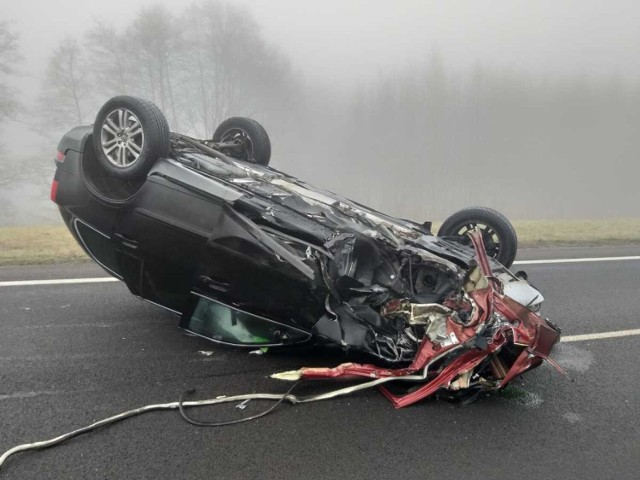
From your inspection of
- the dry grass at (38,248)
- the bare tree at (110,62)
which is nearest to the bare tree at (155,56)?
the bare tree at (110,62)

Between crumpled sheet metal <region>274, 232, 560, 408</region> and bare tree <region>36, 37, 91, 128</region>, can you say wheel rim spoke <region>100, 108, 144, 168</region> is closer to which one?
crumpled sheet metal <region>274, 232, 560, 408</region>

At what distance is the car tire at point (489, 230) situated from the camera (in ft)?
15.9

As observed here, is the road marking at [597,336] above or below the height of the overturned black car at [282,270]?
below

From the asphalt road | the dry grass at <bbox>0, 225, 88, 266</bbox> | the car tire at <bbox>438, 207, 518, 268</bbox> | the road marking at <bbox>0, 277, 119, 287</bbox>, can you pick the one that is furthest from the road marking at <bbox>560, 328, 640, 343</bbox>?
the dry grass at <bbox>0, 225, 88, 266</bbox>

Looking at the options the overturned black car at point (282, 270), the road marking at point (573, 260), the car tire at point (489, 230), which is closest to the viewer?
the overturned black car at point (282, 270)

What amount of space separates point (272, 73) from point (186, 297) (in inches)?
1748

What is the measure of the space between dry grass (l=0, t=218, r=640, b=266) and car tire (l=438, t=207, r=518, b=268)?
18.6ft

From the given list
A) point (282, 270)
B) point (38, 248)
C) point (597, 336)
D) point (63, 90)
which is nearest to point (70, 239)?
point (38, 248)

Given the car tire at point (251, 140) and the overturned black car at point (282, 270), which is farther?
the car tire at point (251, 140)

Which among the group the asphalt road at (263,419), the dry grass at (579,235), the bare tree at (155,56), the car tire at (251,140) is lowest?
the dry grass at (579,235)

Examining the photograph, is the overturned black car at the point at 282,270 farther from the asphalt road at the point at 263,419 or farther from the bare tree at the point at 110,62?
the bare tree at the point at 110,62

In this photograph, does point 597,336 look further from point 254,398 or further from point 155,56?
point 155,56

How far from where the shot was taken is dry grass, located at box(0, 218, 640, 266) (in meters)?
7.36

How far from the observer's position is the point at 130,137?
148 inches
